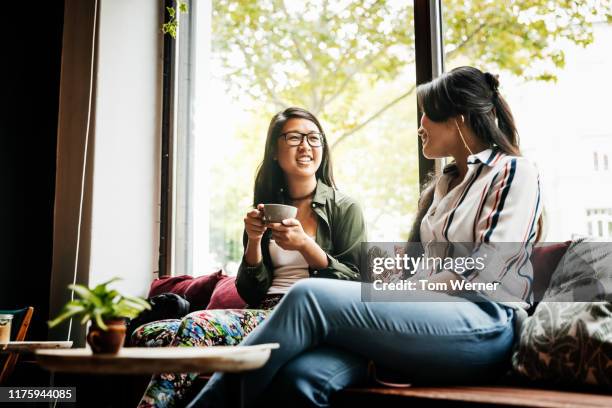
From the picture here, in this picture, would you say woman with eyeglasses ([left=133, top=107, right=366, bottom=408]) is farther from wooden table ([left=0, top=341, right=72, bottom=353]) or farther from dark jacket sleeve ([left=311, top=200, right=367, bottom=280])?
wooden table ([left=0, top=341, right=72, bottom=353])

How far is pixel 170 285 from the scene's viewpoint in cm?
284

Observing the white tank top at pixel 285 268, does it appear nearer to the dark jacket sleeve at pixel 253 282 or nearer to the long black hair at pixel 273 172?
the dark jacket sleeve at pixel 253 282

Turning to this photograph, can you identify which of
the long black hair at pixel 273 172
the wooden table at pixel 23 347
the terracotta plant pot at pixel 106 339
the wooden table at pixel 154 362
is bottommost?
the wooden table at pixel 23 347

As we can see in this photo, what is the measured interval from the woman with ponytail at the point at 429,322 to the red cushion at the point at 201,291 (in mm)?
1180

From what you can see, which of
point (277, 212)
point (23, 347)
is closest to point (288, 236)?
point (277, 212)

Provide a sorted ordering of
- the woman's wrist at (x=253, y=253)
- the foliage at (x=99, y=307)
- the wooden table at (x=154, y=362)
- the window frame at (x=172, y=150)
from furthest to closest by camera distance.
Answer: the window frame at (x=172, y=150)
the woman's wrist at (x=253, y=253)
the foliage at (x=99, y=307)
the wooden table at (x=154, y=362)

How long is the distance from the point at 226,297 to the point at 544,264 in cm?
119

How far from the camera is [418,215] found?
2.01 meters

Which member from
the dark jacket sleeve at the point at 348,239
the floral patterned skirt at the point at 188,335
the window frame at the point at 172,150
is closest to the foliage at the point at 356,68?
the window frame at the point at 172,150

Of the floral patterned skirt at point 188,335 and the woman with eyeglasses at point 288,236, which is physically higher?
the woman with eyeglasses at point 288,236

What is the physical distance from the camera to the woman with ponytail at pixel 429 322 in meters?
1.46

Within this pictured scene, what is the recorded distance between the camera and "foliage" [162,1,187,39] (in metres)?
3.04

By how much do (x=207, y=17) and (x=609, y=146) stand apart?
2094mm

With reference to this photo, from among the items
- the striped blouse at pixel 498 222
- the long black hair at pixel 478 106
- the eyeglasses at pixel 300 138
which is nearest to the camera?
the striped blouse at pixel 498 222
